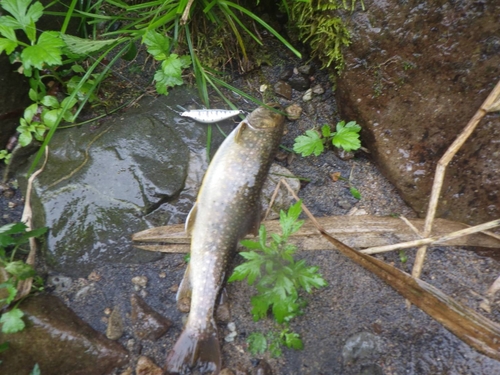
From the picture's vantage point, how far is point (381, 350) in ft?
9.46

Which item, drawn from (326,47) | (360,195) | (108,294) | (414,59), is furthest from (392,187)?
(108,294)

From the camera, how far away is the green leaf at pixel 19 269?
2.91m

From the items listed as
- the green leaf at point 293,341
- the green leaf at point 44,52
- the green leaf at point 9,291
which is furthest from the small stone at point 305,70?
the green leaf at point 9,291

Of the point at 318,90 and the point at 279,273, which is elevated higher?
the point at 318,90

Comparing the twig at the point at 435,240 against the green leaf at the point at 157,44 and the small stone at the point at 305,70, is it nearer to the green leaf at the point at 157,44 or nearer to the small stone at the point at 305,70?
the small stone at the point at 305,70

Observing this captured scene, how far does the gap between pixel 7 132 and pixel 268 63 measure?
7.91 ft

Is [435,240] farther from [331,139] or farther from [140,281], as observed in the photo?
[140,281]

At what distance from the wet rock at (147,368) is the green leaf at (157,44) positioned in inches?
94.3

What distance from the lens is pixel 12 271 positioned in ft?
→ 9.53

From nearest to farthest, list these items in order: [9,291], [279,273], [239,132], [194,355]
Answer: [279,273] < [9,291] < [194,355] < [239,132]

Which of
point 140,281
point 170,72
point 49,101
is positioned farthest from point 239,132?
point 49,101

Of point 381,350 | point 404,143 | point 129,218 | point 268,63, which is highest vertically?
point 268,63

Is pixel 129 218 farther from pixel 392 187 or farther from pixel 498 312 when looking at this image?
pixel 498 312

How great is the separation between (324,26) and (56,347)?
127 inches
